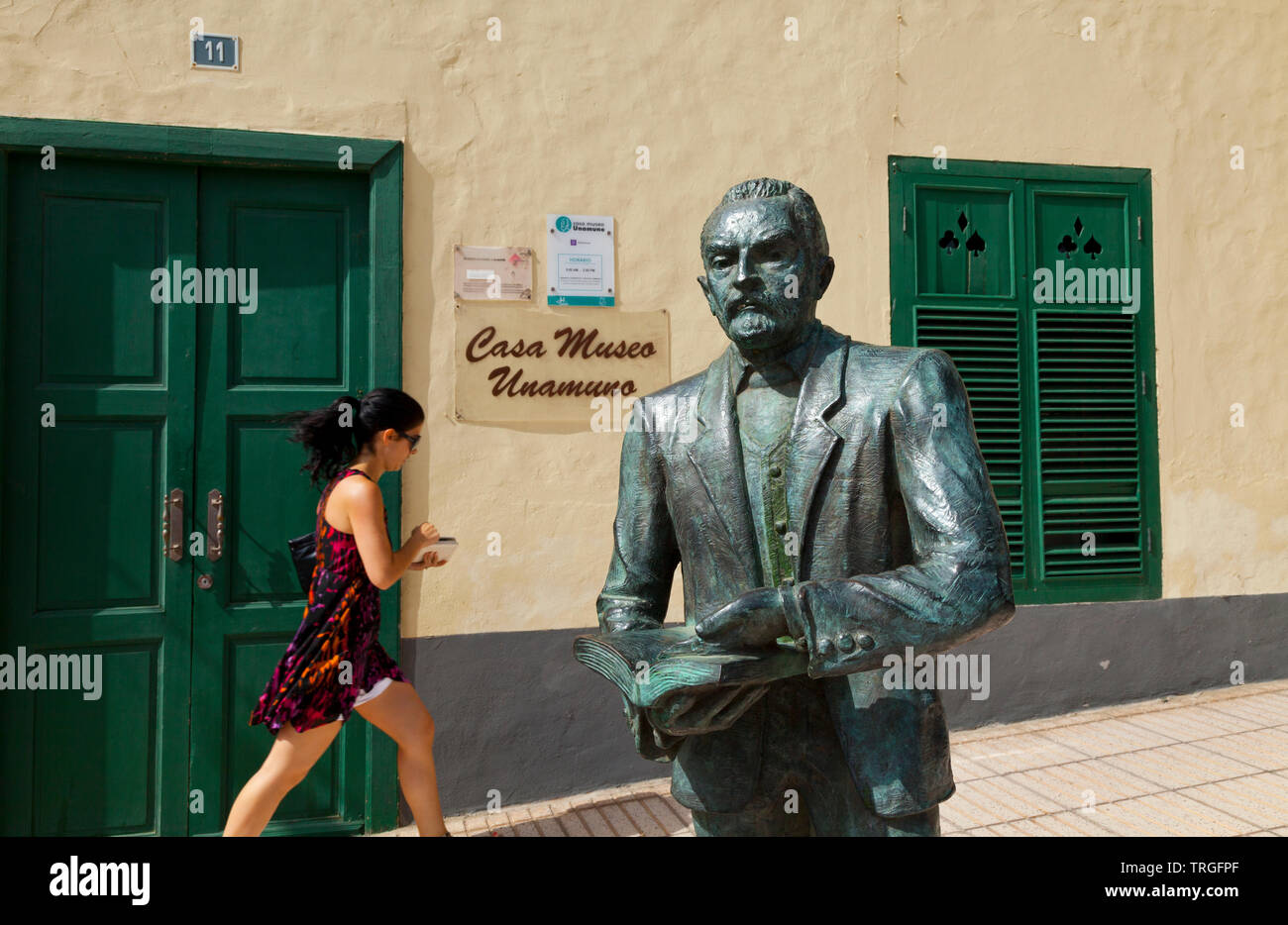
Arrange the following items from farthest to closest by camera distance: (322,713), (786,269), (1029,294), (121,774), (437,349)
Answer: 1. (1029,294)
2. (437,349)
3. (121,774)
4. (322,713)
5. (786,269)

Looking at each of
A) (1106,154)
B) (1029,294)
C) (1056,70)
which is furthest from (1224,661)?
(1056,70)

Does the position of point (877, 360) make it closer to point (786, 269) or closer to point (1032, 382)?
point (786, 269)

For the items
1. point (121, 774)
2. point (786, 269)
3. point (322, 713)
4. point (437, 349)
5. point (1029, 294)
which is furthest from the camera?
point (1029, 294)

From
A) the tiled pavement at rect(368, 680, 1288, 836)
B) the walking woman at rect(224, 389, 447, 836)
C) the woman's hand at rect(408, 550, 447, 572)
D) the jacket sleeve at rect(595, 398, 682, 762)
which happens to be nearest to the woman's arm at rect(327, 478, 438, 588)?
the walking woman at rect(224, 389, 447, 836)

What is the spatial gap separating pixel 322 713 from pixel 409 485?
50.4 inches

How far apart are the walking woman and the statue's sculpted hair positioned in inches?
79.1

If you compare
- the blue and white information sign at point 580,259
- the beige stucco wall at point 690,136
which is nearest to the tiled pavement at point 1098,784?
the beige stucco wall at point 690,136

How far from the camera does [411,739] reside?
11.2 ft

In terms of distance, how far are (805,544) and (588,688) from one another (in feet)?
10.0

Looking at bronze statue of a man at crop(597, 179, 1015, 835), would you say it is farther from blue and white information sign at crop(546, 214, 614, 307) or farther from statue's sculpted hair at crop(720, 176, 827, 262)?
blue and white information sign at crop(546, 214, 614, 307)

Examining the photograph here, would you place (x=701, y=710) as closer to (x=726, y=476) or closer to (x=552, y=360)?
(x=726, y=476)

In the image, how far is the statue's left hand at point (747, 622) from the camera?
134 centimetres

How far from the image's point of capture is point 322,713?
3221 mm

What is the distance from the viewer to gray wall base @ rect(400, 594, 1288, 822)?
4266mm
